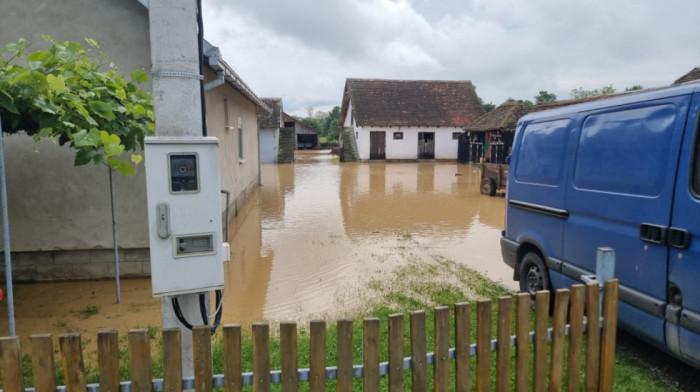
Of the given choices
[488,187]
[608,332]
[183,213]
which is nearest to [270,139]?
[488,187]

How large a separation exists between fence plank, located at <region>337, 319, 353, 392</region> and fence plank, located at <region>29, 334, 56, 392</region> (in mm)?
1283

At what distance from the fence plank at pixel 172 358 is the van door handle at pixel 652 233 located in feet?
10.8

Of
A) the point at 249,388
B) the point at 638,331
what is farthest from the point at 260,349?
the point at 638,331

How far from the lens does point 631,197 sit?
3572 mm

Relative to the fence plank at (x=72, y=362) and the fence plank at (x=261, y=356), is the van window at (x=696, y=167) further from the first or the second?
the fence plank at (x=72, y=362)

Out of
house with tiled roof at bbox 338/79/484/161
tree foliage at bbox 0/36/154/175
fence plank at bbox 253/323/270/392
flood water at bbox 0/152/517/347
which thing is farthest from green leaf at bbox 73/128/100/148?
house with tiled roof at bbox 338/79/484/161

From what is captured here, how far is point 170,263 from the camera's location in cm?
232

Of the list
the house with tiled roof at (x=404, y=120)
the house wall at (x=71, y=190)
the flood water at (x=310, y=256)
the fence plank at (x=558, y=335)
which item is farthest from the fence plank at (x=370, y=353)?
the house with tiled roof at (x=404, y=120)

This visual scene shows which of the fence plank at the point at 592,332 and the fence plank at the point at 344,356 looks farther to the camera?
the fence plank at the point at 592,332

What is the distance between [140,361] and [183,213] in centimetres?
72

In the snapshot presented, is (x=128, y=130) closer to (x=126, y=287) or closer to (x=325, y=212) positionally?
(x=126, y=287)

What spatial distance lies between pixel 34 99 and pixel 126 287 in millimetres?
3617

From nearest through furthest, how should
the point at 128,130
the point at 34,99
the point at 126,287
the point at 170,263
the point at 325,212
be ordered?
the point at 170,263 < the point at 34,99 < the point at 128,130 < the point at 126,287 < the point at 325,212

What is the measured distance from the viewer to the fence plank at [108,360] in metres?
2.03
